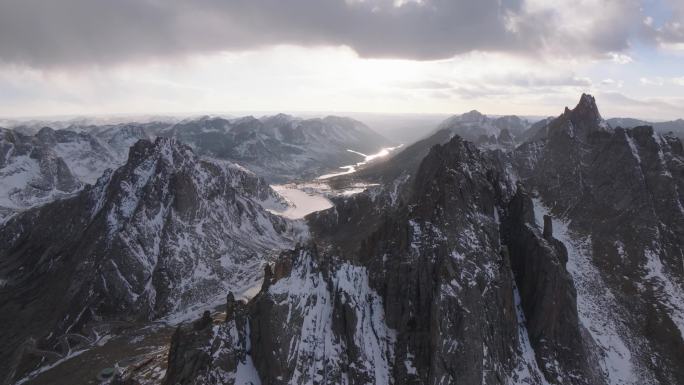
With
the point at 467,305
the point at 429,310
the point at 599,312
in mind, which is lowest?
the point at 599,312

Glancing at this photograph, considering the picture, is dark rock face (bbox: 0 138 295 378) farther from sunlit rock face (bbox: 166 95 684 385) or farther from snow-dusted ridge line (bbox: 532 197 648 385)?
snow-dusted ridge line (bbox: 532 197 648 385)

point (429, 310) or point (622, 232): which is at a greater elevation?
point (622, 232)

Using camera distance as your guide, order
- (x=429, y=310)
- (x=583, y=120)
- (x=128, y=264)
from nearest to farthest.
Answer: (x=429, y=310)
(x=128, y=264)
(x=583, y=120)

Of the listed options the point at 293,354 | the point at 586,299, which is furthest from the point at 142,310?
the point at 586,299

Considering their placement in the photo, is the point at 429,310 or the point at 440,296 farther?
the point at 429,310

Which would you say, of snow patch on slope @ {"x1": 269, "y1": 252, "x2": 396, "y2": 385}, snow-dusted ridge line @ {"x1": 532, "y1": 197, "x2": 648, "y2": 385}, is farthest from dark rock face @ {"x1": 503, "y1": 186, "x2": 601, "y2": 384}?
snow patch on slope @ {"x1": 269, "y1": 252, "x2": 396, "y2": 385}

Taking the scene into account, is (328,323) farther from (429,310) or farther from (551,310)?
(551,310)

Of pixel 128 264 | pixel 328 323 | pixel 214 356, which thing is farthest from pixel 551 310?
pixel 128 264

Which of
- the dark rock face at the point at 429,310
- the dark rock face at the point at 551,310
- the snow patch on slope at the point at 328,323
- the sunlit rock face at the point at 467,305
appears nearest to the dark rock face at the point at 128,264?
the sunlit rock face at the point at 467,305

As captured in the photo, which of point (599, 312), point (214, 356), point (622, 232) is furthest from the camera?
point (622, 232)

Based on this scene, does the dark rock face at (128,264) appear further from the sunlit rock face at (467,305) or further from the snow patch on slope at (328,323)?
the snow patch on slope at (328,323)
